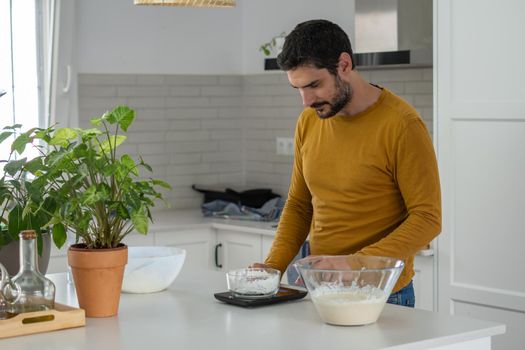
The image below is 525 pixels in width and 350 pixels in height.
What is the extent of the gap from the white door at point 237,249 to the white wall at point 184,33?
1.16m

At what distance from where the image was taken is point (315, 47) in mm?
2936

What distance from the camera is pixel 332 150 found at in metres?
3.08

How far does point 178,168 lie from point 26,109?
1.08 meters

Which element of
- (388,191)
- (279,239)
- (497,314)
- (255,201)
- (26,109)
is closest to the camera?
(388,191)

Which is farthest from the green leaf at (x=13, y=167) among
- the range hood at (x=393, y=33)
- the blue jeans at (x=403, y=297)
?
the range hood at (x=393, y=33)

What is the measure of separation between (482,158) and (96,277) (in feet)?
6.59

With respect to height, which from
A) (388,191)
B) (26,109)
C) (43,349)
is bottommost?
(43,349)

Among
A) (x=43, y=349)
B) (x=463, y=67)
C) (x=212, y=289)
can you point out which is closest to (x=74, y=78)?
(x=463, y=67)

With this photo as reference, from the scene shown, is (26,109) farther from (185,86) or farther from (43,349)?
(43,349)

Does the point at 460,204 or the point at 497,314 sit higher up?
the point at 460,204

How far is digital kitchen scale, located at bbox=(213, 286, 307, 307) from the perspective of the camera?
2703 millimetres

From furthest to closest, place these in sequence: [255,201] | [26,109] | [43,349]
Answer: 1. [255,201]
2. [26,109]
3. [43,349]

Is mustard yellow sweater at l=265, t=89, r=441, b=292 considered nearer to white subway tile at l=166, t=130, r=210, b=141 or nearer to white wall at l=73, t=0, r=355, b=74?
white wall at l=73, t=0, r=355, b=74

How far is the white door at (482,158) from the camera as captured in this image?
3889 mm
